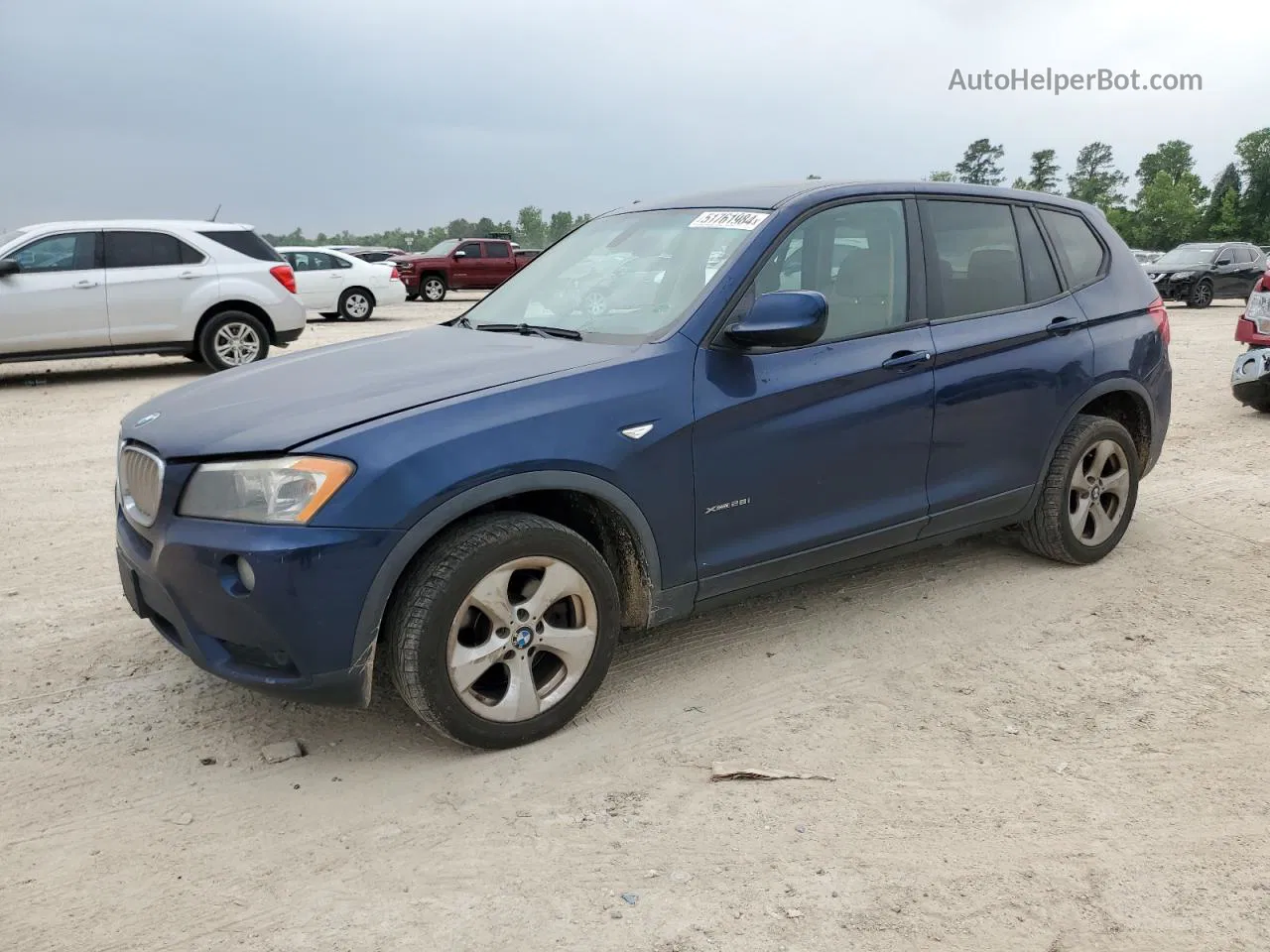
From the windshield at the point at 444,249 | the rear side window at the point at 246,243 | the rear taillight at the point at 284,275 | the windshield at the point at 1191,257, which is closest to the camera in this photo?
the rear side window at the point at 246,243

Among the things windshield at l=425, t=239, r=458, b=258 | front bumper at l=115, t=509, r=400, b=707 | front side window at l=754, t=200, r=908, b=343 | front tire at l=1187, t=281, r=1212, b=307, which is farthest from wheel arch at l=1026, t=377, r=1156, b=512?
windshield at l=425, t=239, r=458, b=258

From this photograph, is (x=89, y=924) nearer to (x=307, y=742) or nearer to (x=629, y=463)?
(x=307, y=742)

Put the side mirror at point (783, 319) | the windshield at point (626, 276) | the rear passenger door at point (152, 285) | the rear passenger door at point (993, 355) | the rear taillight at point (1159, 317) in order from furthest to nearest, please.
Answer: the rear passenger door at point (152, 285), the rear taillight at point (1159, 317), the rear passenger door at point (993, 355), the windshield at point (626, 276), the side mirror at point (783, 319)

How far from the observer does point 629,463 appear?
3334mm

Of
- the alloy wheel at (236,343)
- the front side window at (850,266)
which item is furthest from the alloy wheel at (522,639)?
the alloy wheel at (236,343)

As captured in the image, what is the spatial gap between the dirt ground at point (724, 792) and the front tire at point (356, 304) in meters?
16.2

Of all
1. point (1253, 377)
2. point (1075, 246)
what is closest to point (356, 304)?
point (1253, 377)

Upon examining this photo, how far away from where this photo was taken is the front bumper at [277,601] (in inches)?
112

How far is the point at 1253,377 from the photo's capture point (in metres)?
8.28

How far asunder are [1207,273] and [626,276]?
77.7 ft

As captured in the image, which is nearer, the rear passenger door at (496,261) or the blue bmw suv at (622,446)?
the blue bmw suv at (622,446)


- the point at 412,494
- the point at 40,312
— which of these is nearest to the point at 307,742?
the point at 412,494

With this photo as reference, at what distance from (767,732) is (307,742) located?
4.90 feet

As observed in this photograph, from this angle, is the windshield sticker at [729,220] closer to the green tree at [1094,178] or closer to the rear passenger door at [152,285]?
the rear passenger door at [152,285]
